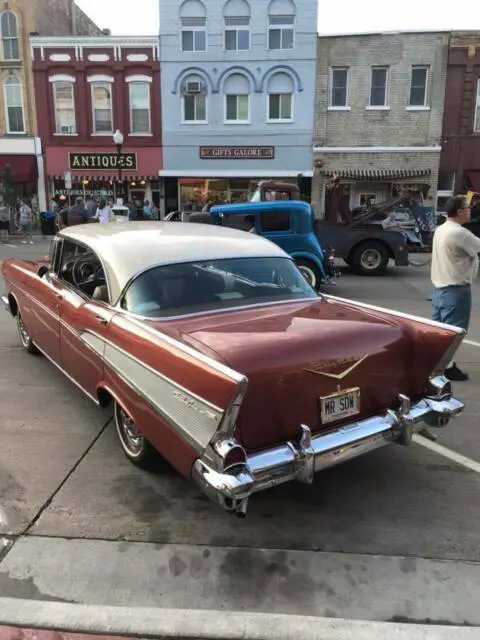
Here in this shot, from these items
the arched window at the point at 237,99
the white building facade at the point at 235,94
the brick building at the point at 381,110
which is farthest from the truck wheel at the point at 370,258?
the arched window at the point at 237,99

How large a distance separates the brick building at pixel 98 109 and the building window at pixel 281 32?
499 centimetres

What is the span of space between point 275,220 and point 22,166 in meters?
18.2

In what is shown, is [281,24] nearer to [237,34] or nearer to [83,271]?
[237,34]

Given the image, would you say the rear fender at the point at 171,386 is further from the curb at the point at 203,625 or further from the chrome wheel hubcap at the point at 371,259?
the chrome wheel hubcap at the point at 371,259

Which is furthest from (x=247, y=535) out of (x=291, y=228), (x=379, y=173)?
(x=379, y=173)

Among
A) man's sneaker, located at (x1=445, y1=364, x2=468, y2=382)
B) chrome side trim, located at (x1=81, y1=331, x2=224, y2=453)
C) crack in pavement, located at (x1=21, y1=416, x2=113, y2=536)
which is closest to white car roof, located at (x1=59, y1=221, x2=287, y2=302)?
chrome side trim, located at (x1=81, y1=331, x2=224, y2=453)

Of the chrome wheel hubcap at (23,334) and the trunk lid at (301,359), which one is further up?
the trunk lid at (301,359)

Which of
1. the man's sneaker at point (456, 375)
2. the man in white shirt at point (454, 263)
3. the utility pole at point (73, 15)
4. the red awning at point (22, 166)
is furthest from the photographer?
the utility pole at point (73, 15)

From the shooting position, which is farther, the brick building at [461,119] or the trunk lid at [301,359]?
the brick building at [461,119]

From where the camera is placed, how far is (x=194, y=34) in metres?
23.0

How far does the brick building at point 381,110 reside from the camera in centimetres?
2222

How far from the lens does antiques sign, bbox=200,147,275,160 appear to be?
77.4ft

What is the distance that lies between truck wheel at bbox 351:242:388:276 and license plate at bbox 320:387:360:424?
10.0 meters

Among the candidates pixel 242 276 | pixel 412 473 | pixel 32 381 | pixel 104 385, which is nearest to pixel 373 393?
pixel 412 473
